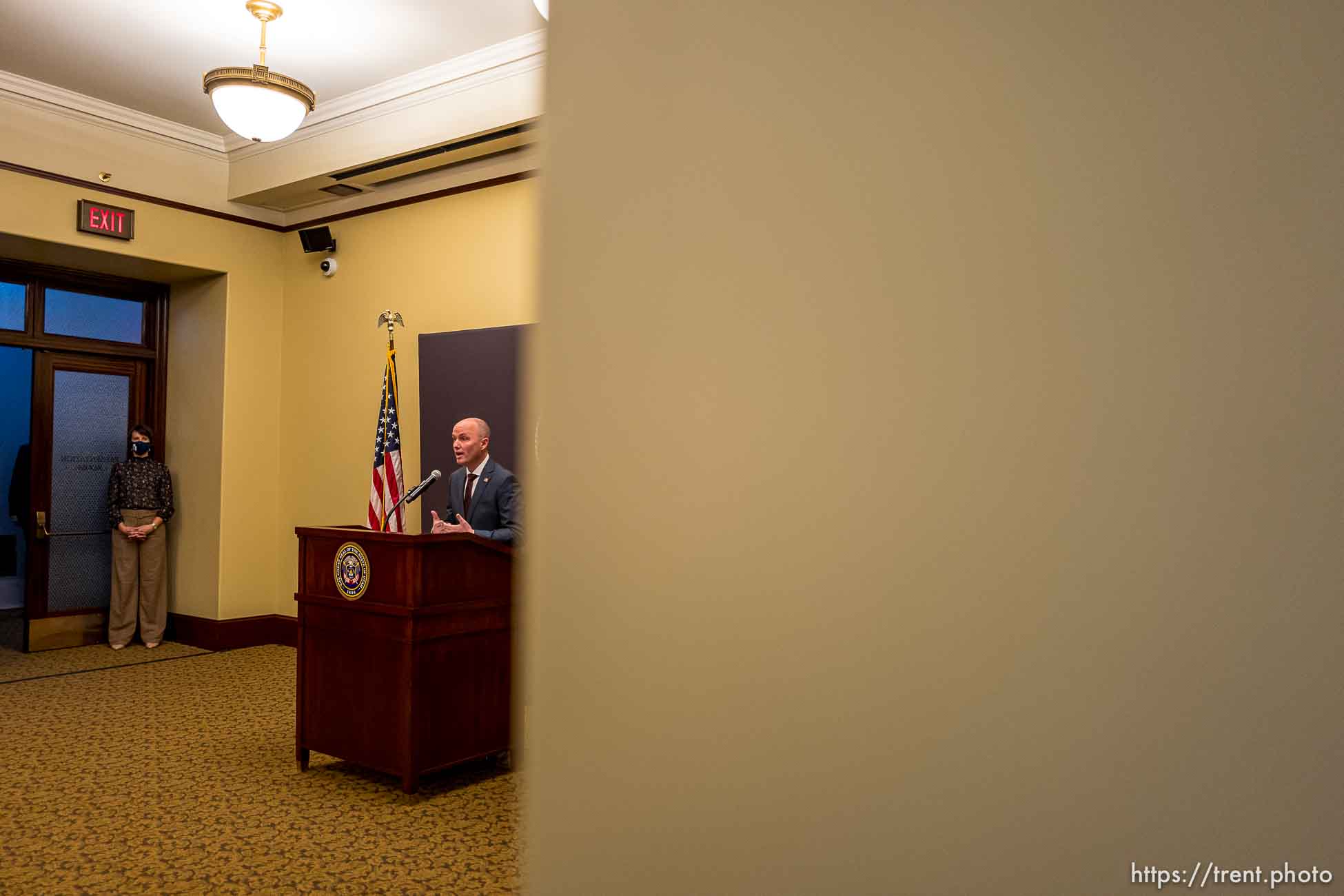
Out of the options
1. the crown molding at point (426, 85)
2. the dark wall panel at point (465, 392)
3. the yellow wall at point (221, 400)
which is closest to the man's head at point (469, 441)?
the dark wall panel at point (465, 392)

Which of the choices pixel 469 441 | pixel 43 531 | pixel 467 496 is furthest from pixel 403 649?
pixel 43 531

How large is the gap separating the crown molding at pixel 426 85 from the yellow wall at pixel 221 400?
38.1 inches

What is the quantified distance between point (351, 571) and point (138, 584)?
443 centimetres

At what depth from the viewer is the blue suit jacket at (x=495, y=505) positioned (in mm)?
4738

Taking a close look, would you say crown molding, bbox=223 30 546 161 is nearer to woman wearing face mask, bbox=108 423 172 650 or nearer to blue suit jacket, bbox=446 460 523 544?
blue suit jacket, bbox=446 460 523 544

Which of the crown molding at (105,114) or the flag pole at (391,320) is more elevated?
the crown molding at (105,114)

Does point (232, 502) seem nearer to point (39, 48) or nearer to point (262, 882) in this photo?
point (39, 48)

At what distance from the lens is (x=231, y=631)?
23.1 ft

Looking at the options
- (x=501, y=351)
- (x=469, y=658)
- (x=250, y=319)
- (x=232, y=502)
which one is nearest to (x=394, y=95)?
(x=501, y=351)

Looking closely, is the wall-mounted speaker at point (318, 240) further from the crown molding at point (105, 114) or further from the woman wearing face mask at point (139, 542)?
the woman wearing face mask at point (139, 542)

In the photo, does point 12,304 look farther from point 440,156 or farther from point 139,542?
point 440,156

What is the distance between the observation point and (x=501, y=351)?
5.82 m

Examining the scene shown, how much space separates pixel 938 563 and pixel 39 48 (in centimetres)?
696

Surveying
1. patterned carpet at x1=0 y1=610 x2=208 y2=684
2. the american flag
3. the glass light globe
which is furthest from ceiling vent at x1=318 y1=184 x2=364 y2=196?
Answer: patterned carpet at x1=0 y1=610 x2=208 y2=684
